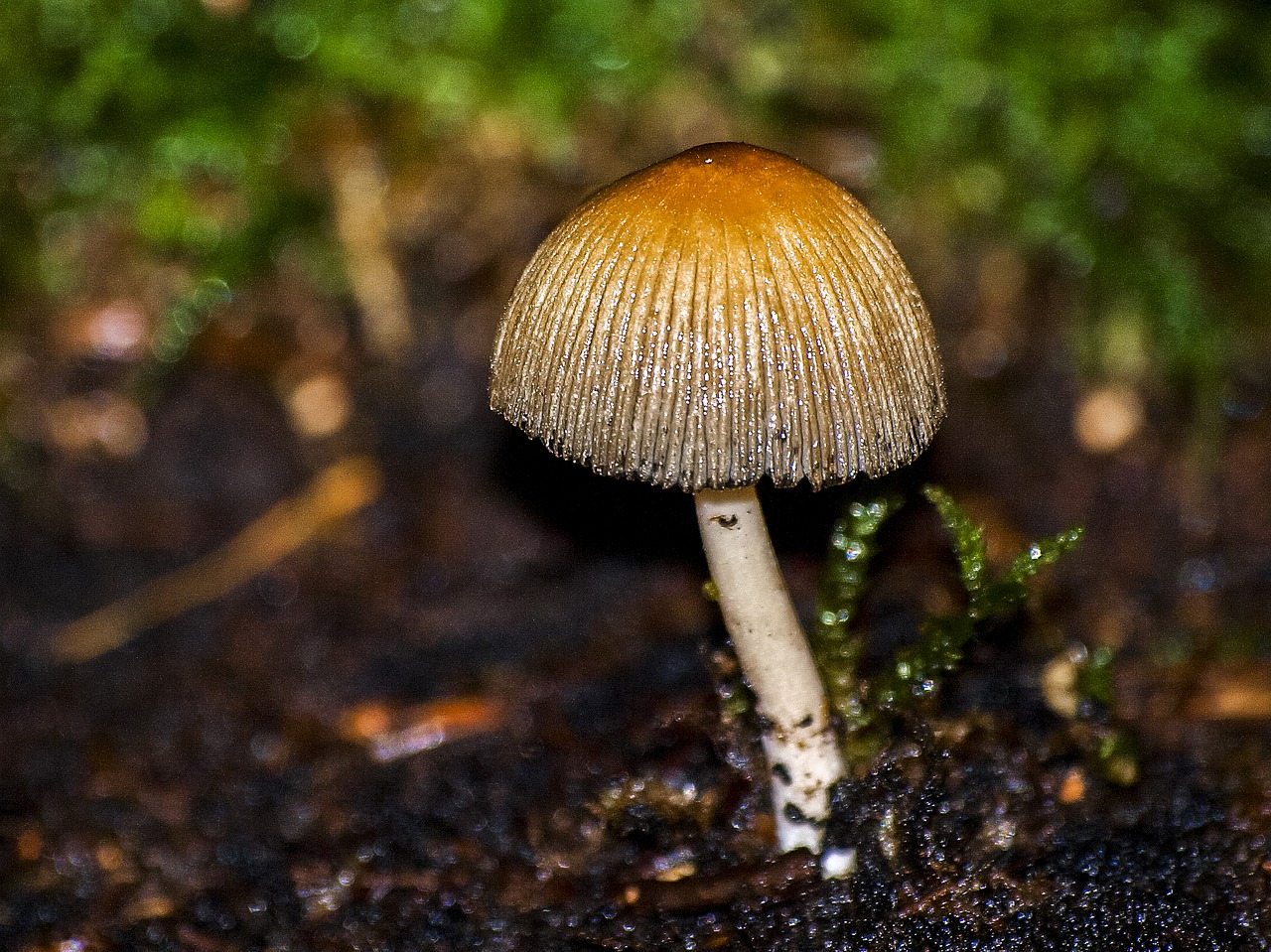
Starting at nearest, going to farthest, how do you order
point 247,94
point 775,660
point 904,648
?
point 775,660 < point 904,648 < point 247,94

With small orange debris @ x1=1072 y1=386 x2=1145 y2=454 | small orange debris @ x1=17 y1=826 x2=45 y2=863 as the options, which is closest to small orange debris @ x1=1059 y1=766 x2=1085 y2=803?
small orange debris @ x1=1072 y1=386 x2=1145 y2=454

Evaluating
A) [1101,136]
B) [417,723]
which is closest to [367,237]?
[417,723]

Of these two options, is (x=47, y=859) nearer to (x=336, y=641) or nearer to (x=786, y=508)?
(x=336, y=641)

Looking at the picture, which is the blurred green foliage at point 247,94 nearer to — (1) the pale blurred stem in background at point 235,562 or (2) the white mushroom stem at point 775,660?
(1) the pale blurred stem in background at point 235,562

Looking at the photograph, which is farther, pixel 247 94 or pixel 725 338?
pixel 247 94

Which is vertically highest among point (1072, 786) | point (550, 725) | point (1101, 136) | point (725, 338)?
point (1101, 136)

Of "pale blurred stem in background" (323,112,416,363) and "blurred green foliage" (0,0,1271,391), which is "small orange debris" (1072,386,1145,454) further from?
"pale blurred stem in background" (323,112,416,363)

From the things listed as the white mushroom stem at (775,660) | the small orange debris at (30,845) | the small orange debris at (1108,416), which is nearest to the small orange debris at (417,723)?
the small orange debris at (30,845)

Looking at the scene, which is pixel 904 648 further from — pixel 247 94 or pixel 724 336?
pixel 247 94
